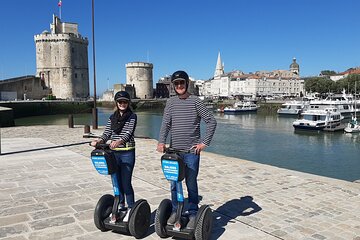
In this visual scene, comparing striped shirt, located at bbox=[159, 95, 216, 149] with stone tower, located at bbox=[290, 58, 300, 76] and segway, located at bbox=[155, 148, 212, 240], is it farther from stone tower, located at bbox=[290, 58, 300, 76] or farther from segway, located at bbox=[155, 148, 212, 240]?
stone tower, located at bbox=[290, 58, 300, 76]

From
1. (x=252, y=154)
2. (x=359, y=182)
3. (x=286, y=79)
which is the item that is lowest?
(x=252, y=154)

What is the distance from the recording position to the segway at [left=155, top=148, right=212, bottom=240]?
137 inches

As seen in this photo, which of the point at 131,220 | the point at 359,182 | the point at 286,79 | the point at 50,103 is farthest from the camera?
the point at 286,79

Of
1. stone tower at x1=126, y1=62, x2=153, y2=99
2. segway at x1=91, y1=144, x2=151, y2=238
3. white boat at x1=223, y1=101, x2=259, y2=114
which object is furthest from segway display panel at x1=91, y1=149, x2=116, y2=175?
stone tower at x1=126, y1=62, x2=153, y2=99

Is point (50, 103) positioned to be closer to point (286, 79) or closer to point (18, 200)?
point (18, 200)

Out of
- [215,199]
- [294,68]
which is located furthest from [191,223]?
[294,68]

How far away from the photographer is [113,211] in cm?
402

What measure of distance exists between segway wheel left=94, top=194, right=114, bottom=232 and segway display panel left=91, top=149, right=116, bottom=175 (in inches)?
19.6

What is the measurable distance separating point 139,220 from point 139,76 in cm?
7706

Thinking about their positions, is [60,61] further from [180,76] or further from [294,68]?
[294,68]

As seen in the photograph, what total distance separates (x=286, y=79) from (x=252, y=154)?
106 m

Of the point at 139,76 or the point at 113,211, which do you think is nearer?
the point at 113,211

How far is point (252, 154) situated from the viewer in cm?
1961

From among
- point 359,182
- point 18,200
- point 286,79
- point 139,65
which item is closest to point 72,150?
point 18,200
